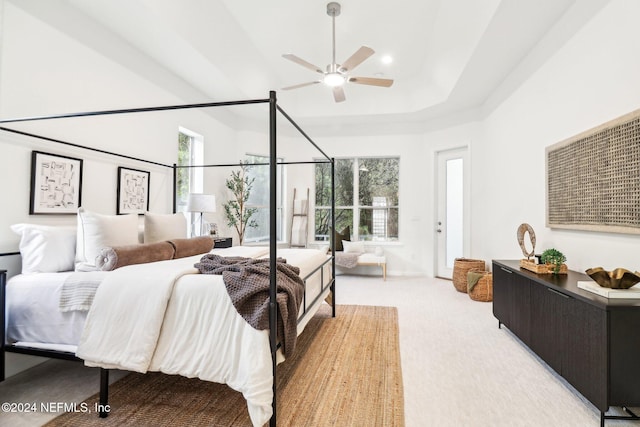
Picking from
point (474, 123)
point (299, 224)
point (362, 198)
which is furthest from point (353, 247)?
point (474, 123)

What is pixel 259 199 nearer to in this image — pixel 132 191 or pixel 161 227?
pixel 132 191

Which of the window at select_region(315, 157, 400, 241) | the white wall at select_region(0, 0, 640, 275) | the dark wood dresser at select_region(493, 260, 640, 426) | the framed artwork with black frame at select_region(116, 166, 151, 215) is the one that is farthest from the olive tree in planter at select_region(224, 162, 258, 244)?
the dark wood dresser at select_region(493, 260, 640, 426)

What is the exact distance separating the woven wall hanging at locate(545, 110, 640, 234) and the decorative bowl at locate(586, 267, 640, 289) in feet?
1.42

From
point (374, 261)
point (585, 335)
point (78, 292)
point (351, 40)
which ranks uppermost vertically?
point (351, 40)

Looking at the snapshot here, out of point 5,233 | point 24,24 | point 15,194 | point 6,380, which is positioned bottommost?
point 6,380

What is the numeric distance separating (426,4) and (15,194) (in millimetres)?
4389

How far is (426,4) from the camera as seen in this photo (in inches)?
148

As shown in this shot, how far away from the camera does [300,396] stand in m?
2.11

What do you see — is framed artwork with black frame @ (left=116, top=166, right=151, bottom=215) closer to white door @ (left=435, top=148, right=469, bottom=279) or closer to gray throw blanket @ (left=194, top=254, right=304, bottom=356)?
gray throw blanket @ (left=194, top=254, right=304, bottom=356)

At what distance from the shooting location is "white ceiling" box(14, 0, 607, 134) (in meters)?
3.02

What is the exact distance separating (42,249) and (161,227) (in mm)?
1003

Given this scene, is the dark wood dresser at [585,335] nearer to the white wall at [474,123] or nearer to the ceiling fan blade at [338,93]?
the white wall at [474,123]

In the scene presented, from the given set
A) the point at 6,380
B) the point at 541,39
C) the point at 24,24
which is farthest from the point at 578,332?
the point at 24,24

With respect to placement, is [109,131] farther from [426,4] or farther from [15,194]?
[426,4]
